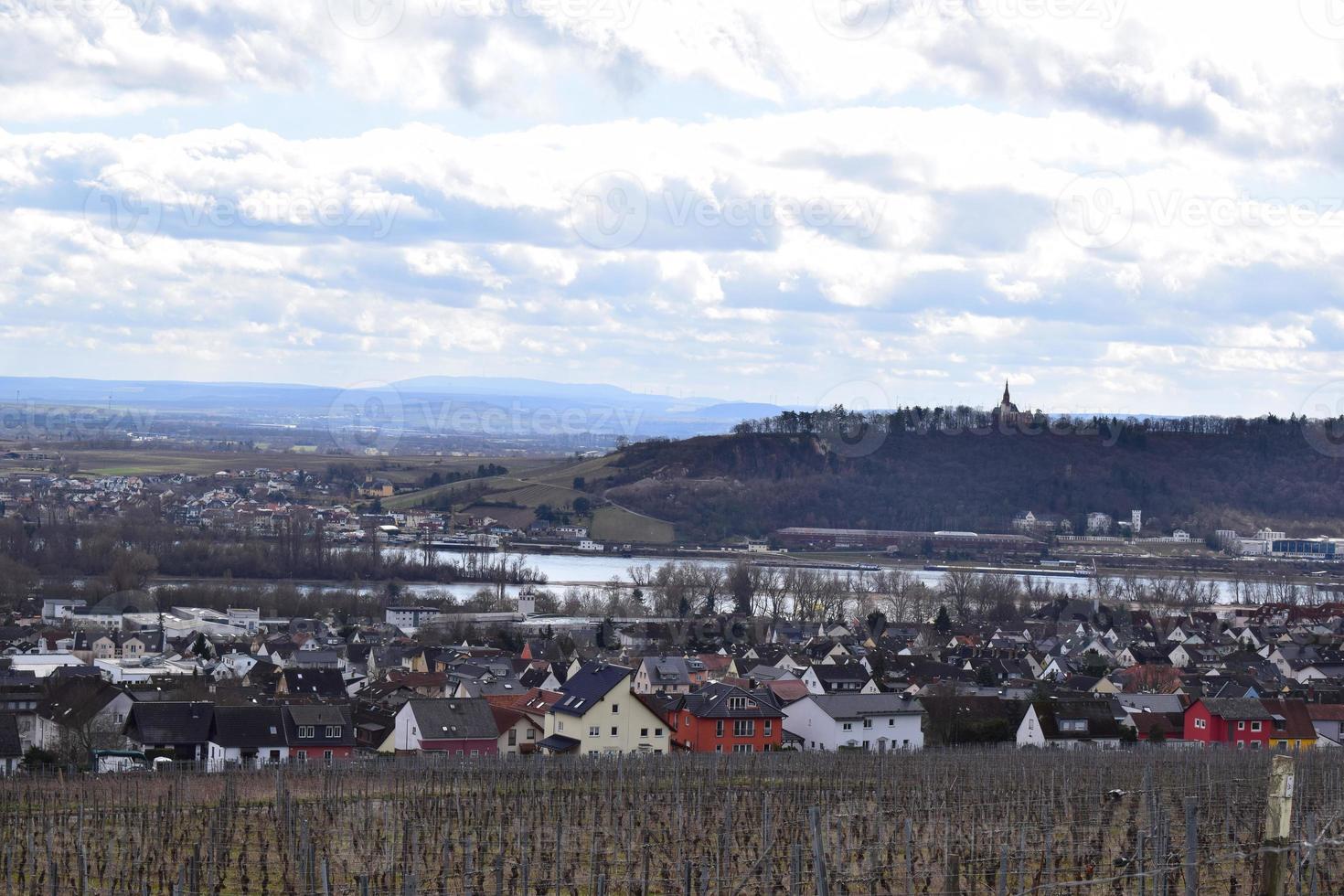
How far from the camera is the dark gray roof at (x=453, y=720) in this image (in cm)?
3319

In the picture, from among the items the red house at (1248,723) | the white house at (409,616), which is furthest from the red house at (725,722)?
the white house at (409,616)

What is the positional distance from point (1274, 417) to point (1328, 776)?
139 m

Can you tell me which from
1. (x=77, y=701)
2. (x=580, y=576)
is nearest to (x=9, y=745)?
(x=77, y=701)

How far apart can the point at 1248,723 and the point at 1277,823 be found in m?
33.1

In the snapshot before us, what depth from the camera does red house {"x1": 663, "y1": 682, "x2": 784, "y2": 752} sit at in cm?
3479

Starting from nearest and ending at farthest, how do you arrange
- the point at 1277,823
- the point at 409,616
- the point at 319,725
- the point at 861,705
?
1. the point at 1277,823
2. the point at 319,725
3. the point at 861,705
4. the point at 409,616

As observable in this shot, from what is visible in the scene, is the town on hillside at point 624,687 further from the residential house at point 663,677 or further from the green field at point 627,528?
the green field at point 627,528

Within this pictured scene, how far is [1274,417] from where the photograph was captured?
157 m

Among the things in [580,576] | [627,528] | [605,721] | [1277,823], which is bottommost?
[580,576]

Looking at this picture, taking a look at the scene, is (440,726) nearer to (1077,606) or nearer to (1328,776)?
(1328,776)

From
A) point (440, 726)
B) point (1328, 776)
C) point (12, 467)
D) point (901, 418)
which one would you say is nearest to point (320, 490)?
point (12, 467)

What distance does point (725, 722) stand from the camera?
115ft

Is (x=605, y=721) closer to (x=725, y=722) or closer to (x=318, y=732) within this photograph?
(x=725, y=722)

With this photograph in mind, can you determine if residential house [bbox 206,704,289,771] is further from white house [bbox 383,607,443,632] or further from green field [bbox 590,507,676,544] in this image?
green field [bbox 590,507,676,544]
